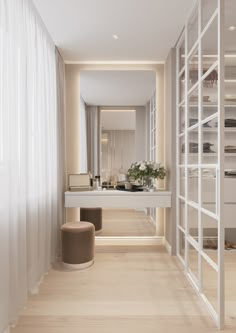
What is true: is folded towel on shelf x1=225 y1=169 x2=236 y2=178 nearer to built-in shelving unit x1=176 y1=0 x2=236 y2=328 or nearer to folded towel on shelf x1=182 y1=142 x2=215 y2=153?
built-in shelving unit x1=176 y1=0 x2=236 y2=328

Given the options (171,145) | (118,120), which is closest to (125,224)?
(171,145)

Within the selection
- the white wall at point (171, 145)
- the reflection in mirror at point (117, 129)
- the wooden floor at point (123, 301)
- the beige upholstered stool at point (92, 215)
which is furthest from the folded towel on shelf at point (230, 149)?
the beige upholstered stool at point (92, 215)

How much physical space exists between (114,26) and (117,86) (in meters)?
1.05

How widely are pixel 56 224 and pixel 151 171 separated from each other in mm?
1342

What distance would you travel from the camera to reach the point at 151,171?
349 centimetres

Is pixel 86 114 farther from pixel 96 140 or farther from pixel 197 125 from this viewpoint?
pixel 197 125

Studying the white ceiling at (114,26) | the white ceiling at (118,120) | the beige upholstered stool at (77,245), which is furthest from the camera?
the white ceiling at (118,120)

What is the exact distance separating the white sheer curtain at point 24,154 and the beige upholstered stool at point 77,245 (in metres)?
0.18

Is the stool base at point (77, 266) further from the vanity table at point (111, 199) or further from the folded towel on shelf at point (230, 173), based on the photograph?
the folded towel on shelf at point (230, 173)

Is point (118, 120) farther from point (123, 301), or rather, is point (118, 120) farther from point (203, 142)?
point (123, 301)

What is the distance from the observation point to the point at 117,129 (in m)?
3.61

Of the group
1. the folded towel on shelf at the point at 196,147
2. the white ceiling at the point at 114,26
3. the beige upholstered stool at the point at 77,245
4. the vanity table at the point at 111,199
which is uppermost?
the white ceiling at the point at 114,26

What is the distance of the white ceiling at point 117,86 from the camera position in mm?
3750

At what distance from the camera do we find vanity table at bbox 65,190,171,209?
3396 mm
